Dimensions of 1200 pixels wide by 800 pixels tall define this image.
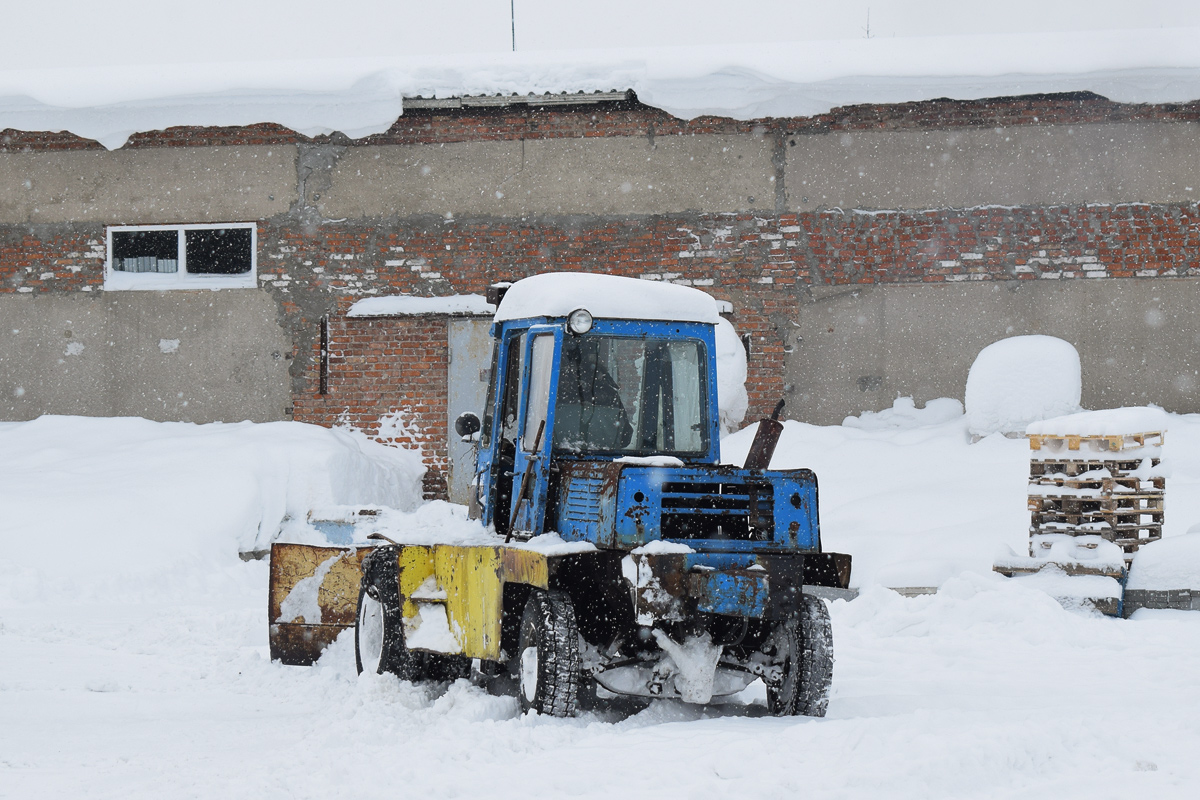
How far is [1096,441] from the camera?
8.73 m

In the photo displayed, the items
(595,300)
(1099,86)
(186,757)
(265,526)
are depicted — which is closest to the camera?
(186,757)

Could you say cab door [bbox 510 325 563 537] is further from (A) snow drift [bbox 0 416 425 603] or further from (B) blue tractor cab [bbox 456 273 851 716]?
(A) snow drift [bbox 0 416 425 603]

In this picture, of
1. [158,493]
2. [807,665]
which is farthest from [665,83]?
[807,665]

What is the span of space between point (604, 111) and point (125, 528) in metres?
6.67

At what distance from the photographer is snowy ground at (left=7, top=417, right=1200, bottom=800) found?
424cm

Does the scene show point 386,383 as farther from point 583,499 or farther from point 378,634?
point 583,499

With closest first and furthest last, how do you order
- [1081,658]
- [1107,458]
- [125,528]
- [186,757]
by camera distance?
1. [186,757]
2. [1081,658]
3. [1107,458]
4. [125,528]

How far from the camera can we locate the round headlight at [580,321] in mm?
5703

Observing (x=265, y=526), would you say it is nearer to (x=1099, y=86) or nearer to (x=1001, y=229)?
(x=1001, y=229)

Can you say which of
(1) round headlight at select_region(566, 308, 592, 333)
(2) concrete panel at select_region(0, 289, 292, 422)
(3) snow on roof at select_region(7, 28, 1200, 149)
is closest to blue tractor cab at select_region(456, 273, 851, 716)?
(1) round headlight at select_region(566, 308, 592, 333)

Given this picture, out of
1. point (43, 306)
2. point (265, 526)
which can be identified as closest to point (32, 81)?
point (43, 306)

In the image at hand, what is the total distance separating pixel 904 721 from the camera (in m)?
4.91

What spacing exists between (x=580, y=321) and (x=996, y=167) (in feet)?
28.2

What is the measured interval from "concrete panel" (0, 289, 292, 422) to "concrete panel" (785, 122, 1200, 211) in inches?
245
